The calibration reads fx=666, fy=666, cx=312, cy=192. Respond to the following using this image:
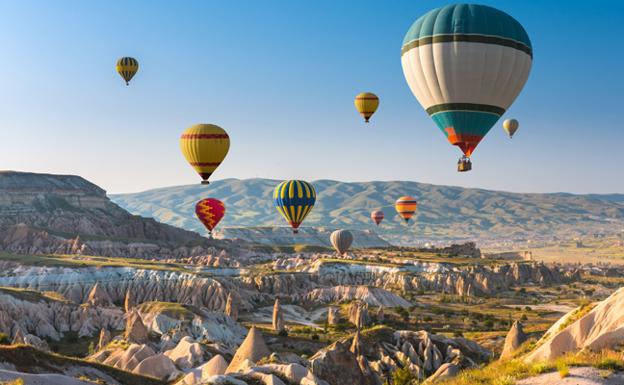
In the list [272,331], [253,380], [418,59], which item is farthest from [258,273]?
[253,380]

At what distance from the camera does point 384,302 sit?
156 metres

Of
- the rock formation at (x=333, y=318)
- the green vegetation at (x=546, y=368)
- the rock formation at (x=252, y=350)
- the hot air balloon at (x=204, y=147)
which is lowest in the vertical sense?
the rock formation at (x=333, y=318)

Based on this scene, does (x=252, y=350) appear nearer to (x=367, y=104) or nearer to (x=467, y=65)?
(x=467, y=65)

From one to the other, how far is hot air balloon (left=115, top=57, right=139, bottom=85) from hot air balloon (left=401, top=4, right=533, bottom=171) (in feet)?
267

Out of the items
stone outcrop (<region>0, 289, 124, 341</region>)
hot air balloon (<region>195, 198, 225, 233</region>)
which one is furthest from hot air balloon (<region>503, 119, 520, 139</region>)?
stone outcrop (<region>0, 289, 124, 341</region>)

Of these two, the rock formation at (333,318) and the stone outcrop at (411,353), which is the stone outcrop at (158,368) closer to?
the stone outcrop at (411,353)

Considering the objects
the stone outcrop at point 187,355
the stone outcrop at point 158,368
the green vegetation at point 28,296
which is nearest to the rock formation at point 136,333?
the stone outcrop at point 187,355

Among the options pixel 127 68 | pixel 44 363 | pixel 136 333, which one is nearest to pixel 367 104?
pixel 127 68

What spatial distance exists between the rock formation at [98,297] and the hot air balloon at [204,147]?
46900mm

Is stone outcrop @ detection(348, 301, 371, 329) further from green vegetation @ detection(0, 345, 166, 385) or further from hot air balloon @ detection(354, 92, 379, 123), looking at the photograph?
green vegetation @ detection(0, 345, 166, 385)

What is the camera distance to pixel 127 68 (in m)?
133

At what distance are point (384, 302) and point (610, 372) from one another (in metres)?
133

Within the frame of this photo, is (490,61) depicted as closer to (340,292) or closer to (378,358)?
(378,358)

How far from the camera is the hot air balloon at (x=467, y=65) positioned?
61.3 m
